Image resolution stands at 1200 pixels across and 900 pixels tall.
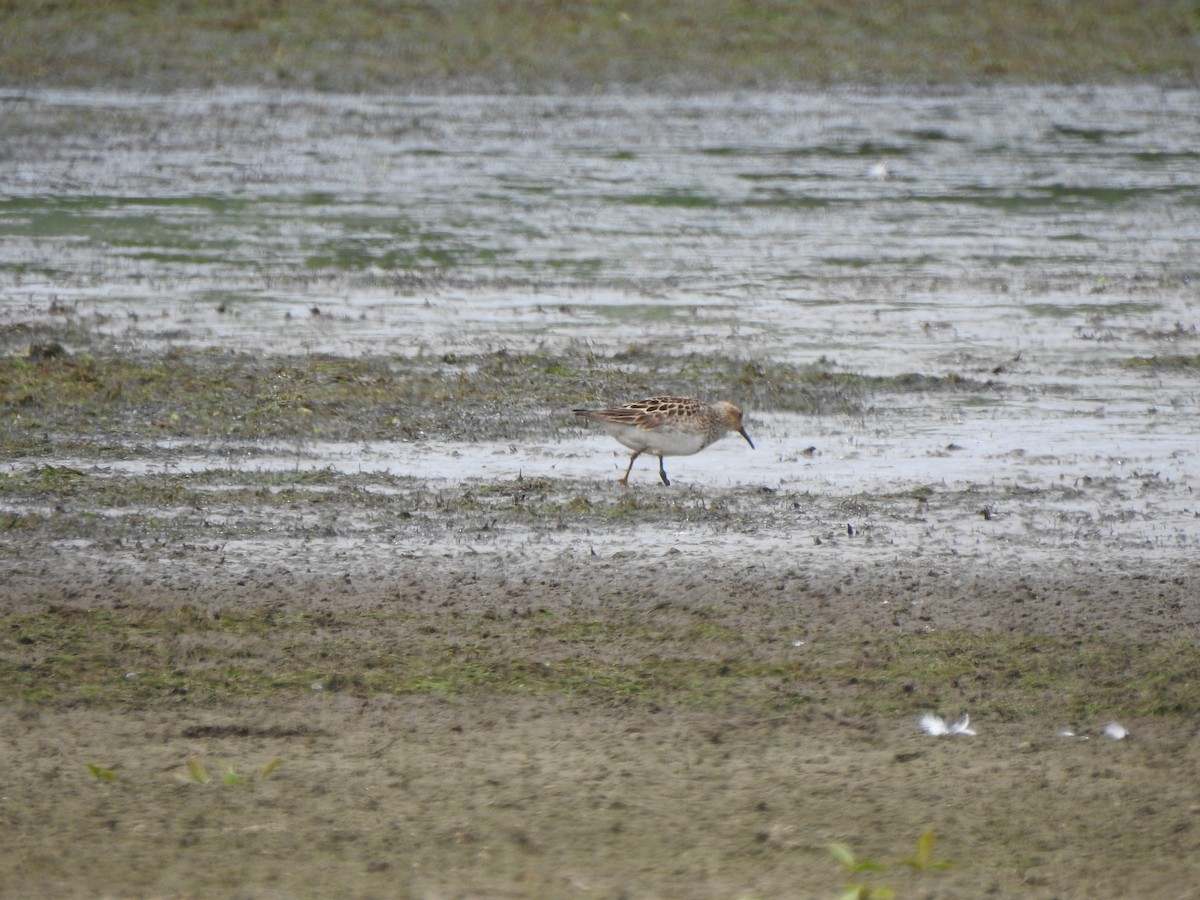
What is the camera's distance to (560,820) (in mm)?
5762

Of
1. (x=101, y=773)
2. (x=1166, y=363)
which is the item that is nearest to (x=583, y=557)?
(x=101, y=773)

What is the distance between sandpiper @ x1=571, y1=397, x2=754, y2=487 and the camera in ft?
30.5

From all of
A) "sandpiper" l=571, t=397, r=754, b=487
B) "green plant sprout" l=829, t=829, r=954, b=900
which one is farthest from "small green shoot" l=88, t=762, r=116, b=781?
"sandpiper" l=571, t=397, r=754, b=487

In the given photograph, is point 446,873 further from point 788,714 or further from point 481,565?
point 481,565

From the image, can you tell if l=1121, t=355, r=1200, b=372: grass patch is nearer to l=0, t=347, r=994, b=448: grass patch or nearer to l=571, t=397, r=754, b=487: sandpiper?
l=0, t=347, r=994, b=448: grass patch

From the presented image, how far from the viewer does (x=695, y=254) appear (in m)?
15.9

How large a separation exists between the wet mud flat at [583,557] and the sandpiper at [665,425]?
0.25 metres

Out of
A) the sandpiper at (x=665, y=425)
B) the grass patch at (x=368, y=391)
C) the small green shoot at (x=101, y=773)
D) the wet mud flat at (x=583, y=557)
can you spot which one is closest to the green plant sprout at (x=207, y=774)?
the wet mud flat at (x=583, y=557)

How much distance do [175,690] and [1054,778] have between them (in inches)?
120

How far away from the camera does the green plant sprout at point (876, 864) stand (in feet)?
17.2

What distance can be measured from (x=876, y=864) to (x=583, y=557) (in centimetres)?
303

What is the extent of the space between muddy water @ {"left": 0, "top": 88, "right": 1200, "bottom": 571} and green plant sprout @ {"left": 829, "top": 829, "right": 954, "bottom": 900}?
11.1 feet

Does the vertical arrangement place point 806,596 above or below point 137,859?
above

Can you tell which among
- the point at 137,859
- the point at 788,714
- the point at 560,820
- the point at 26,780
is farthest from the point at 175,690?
the point at 788,714
